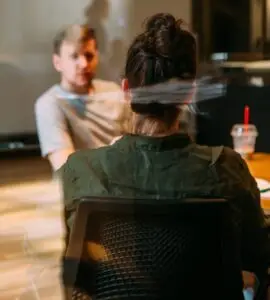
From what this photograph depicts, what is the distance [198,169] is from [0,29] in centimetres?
276

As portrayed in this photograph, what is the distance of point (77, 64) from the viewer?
2402 mm

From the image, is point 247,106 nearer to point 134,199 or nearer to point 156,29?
point 156,29

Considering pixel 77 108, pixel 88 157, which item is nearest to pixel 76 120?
pixel 77 108

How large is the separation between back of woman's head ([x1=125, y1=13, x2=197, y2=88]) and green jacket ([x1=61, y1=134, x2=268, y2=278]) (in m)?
0.14

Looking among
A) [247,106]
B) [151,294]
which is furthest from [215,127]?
[151,294]

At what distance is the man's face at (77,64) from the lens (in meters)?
2.38

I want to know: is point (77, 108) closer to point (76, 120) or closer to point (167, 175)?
point (76, 120)

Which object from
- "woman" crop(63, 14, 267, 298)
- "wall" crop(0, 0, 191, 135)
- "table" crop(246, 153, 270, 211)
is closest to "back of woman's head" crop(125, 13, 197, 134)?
"woman" crop(63, 14, 267, 298)

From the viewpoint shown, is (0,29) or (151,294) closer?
(151,294)

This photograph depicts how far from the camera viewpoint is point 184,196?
4.13 feet

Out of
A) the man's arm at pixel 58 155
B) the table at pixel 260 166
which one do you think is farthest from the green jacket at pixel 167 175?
the man's arm at pixel 58 155

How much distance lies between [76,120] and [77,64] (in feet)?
0.80

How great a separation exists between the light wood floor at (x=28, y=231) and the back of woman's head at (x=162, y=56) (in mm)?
1027

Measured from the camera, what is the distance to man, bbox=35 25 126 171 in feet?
7.34
